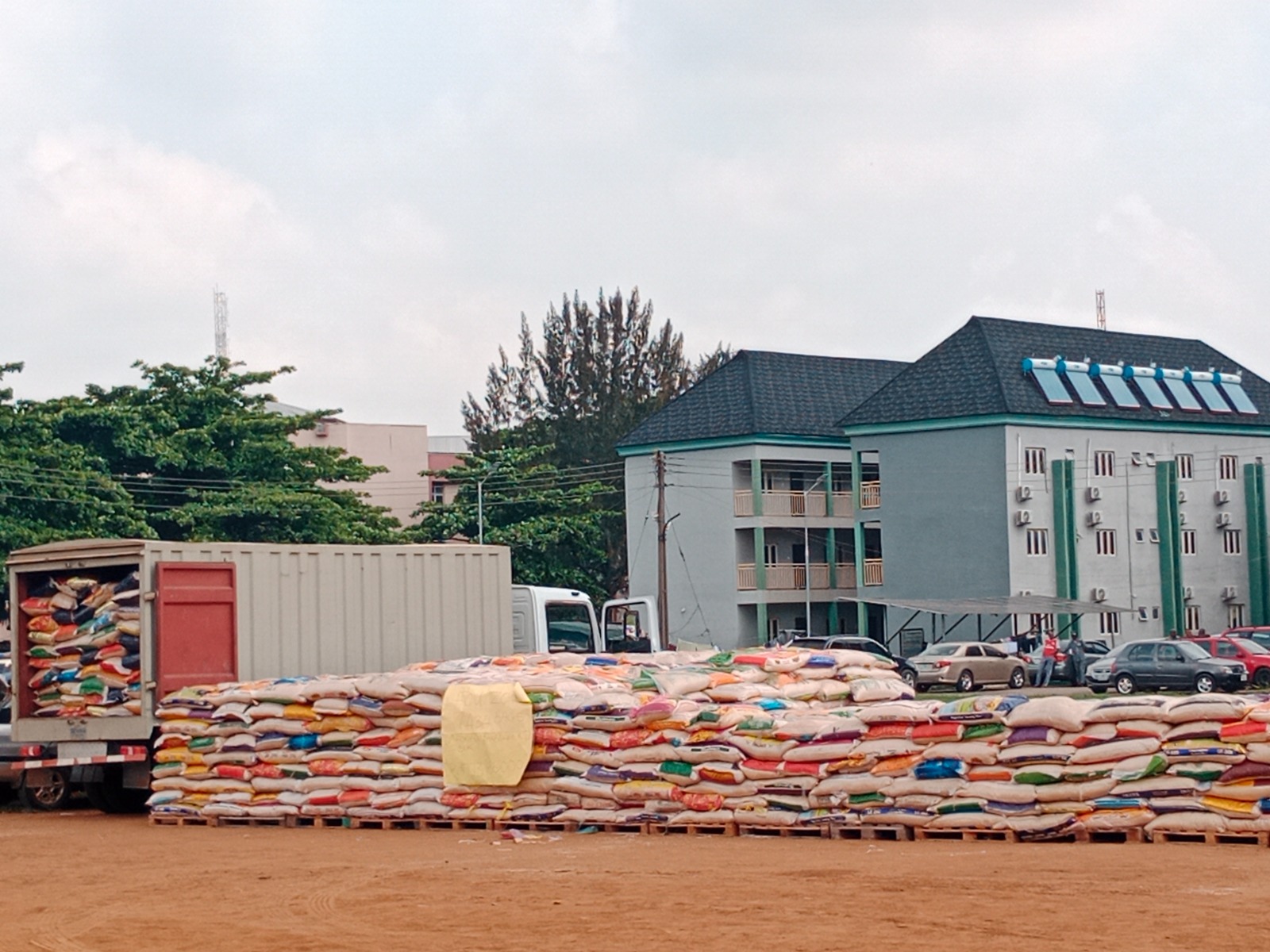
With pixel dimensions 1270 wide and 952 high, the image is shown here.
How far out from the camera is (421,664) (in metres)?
18.8

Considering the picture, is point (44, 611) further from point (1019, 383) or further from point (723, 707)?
point (1019, 383)

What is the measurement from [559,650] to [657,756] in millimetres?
9827

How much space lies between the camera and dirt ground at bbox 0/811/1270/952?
10250 mm

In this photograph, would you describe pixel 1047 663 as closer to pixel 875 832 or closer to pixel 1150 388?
pixel 1150 388

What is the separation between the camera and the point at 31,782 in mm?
19547

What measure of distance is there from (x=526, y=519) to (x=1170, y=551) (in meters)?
22.0

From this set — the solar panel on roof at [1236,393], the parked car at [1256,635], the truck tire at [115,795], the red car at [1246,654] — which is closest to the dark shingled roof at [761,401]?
the solar panel on roof at [1236,393]

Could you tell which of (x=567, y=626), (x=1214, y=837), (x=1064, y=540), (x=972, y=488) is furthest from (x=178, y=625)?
(x=1064, y=540)

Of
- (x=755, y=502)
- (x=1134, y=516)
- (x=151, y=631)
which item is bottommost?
(x=151, y=631)

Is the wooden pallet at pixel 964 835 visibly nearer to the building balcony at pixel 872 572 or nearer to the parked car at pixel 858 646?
the parked car at pixel 858 646

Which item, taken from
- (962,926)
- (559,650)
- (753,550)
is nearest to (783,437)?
(753,550)

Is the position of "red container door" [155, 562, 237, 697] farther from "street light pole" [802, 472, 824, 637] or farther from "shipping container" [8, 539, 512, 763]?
"street light pole" [802, 472, 824, 637]

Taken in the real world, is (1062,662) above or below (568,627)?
below

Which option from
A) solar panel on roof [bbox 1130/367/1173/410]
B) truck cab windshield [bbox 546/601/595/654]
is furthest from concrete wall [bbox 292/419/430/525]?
truck cab windshield [bbox 546/601/595/654]
